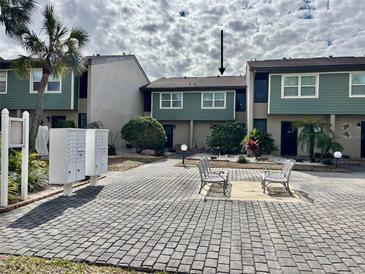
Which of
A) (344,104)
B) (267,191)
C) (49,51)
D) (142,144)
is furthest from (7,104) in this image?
(344,104)

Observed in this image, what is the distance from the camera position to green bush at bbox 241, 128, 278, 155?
18.1 m

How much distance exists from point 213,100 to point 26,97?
14.1 meters

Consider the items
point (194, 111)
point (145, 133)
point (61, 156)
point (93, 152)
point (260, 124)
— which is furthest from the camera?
point (194, 111)

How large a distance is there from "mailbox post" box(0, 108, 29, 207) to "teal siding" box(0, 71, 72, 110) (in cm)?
1373

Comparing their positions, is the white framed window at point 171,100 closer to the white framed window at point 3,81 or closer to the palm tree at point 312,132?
the palm tree at point 312,132

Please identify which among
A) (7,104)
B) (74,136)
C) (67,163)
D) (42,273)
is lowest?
(42,273)

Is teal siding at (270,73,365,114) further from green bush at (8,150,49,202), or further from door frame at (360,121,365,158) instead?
green bush at (8,150,49,202)

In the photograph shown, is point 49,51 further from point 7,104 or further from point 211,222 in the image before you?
point 211,222

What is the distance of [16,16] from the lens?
561 inches

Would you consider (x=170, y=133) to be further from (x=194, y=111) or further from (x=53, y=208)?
(x=53, y=208)

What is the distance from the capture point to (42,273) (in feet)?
11.2

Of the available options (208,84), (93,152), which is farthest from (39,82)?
(93,152)

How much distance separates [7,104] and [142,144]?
10541mm

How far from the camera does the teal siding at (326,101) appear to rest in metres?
17.6
